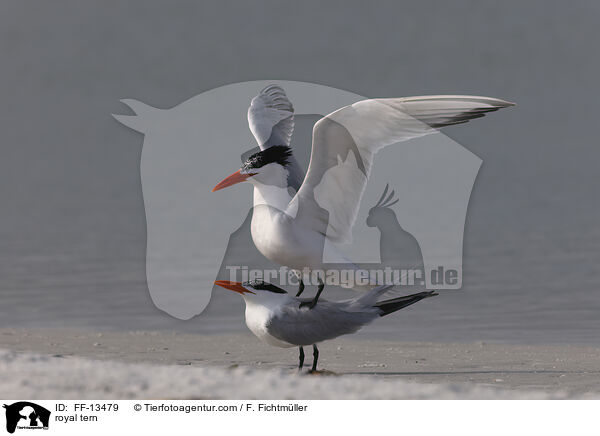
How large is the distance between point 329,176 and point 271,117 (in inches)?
65.6

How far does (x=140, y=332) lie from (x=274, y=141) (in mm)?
2582

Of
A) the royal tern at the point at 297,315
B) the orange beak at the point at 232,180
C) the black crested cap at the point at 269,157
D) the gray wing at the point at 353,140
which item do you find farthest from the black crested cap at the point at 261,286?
the black crested cap at the point at 269,157

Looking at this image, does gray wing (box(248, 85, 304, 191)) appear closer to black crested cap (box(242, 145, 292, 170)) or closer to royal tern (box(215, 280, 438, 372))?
black crested cap (box(242, 145, 292, 170))

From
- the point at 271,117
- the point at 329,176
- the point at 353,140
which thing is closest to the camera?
the point at 353,140

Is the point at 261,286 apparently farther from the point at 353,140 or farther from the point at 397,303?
the point at 353,140

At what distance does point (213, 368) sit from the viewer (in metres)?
7.24

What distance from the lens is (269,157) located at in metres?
7.12

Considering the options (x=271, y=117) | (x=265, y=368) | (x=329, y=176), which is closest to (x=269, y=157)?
(x=329, y=176)

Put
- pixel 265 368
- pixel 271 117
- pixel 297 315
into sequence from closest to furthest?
pixel 297 315, pixel 265 368, pixel 271 117

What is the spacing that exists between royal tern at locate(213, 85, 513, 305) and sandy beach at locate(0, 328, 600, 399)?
795 millimetres

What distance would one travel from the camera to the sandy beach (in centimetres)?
626

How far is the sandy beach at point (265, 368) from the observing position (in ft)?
20.5
